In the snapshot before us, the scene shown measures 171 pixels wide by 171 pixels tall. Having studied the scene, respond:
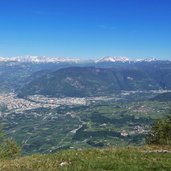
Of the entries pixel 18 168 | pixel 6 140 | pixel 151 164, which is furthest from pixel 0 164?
pixel 6 140

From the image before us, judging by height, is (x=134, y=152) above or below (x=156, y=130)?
above

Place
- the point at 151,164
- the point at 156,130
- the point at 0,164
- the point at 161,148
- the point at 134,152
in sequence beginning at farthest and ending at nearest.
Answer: the point at 156,130 < the point at 161,148 < the point at 134,152 < the point at 0,164 < the point at 151,164

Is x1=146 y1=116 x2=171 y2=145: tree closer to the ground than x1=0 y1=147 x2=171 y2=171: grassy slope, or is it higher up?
closer to the ground

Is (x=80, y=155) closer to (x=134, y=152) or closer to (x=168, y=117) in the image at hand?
(x=134, y=152)

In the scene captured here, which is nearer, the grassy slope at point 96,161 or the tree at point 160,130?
the grassy slope at point 96,161

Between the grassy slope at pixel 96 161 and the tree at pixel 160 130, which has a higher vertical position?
the grassy slope at pixel 96 161

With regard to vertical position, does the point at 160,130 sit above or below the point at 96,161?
below

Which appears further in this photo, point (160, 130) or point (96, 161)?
point (160, 130)

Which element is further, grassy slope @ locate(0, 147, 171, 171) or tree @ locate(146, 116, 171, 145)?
tree @ locate(146, 116, 171, 145)
